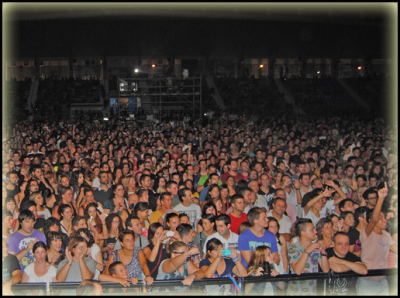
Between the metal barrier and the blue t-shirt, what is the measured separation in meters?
0.88

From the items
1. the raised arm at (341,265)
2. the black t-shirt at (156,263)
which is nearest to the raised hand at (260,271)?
the raised arm at (341,265)

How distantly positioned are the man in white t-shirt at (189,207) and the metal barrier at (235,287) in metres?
2.46

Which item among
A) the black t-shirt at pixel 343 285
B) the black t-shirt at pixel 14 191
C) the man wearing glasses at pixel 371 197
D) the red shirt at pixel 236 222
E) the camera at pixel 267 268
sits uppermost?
the black t-shirt at pixel 14 191

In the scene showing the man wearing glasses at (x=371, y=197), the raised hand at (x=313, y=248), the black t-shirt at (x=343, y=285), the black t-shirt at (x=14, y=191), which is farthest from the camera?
the black t-shirt at (x=14, y=191)

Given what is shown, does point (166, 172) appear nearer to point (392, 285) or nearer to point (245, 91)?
point (392, 285)

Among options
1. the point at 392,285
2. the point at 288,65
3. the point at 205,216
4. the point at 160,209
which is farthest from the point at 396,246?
the point at 288,65

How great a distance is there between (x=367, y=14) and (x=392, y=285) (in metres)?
25.6

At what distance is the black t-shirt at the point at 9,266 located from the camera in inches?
177

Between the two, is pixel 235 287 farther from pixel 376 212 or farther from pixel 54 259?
pixel 376 212

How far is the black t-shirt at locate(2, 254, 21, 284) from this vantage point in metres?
4.49

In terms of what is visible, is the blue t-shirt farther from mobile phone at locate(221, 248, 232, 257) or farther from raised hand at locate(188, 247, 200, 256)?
raised hand at locate(188, 247, 200, 256)

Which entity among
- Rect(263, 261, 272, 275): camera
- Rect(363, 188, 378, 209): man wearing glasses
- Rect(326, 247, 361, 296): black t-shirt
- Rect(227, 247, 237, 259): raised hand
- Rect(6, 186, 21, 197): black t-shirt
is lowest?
Rect(326, 247, 361, 296): black t-shirt

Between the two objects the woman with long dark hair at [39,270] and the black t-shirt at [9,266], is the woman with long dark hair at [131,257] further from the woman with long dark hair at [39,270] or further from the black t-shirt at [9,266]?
the black t-shirt at [9,266]

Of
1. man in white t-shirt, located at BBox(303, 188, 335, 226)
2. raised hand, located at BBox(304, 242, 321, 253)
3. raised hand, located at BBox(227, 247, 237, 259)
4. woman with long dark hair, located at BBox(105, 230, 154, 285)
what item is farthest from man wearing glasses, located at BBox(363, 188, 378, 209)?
woman with long dark hair, located at BBox(105, 230, 154, 285)
